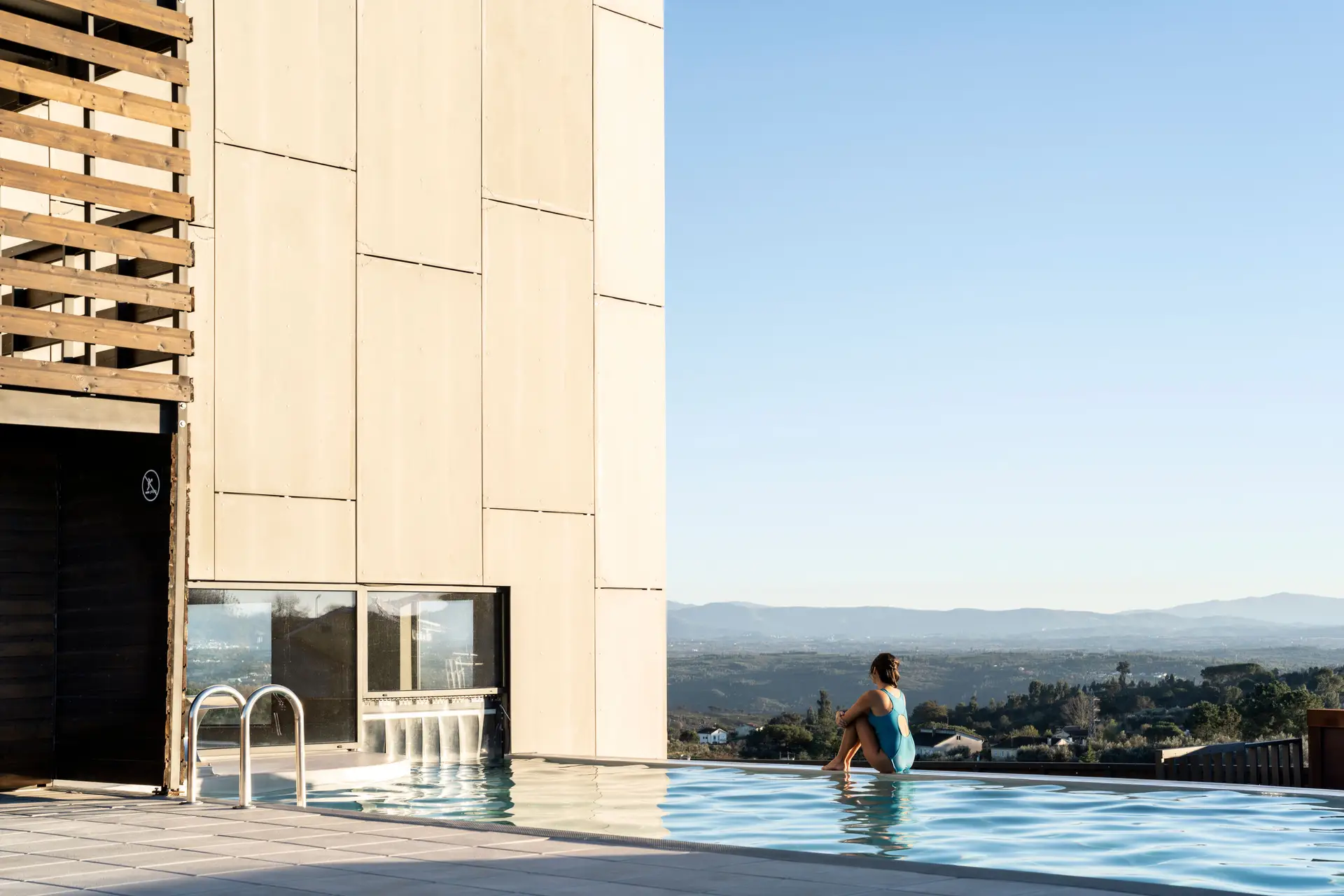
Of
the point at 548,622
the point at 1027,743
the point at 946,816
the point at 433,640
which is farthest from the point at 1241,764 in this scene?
the point at 1027,743

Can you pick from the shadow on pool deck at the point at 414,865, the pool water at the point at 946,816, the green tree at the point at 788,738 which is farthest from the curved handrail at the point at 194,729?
the green tree at the point at 788,738

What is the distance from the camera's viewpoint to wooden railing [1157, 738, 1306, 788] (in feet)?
41.9

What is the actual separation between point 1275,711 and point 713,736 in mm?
19531

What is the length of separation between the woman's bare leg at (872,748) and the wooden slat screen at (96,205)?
210 inches

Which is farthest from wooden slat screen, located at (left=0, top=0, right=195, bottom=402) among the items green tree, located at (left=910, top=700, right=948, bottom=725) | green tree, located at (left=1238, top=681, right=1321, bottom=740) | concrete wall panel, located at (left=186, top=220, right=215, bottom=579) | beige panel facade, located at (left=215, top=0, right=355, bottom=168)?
green tree, located at (left=910, top=700, right=948, bottom=725)

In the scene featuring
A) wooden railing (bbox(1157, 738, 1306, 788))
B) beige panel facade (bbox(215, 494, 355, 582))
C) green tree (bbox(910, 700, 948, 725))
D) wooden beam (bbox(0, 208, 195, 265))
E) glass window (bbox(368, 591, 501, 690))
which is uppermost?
wooden beam (bbox(0, 208, 195, 265))

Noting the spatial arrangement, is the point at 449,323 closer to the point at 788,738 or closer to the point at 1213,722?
the point at 788,738

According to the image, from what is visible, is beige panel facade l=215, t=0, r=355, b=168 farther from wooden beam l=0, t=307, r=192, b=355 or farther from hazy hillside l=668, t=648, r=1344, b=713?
hazy hillside l=668, t=648, r=1344, b=713

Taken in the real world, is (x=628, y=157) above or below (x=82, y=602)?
above

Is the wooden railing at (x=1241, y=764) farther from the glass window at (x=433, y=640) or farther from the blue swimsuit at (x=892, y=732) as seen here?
the glass window at (x=433, y=640)

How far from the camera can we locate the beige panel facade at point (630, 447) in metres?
14.5

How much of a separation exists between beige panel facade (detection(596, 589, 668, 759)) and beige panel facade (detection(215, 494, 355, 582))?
314 cm

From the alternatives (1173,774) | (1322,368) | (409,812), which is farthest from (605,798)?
(1322,368)

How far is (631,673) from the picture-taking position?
14.6 metres
